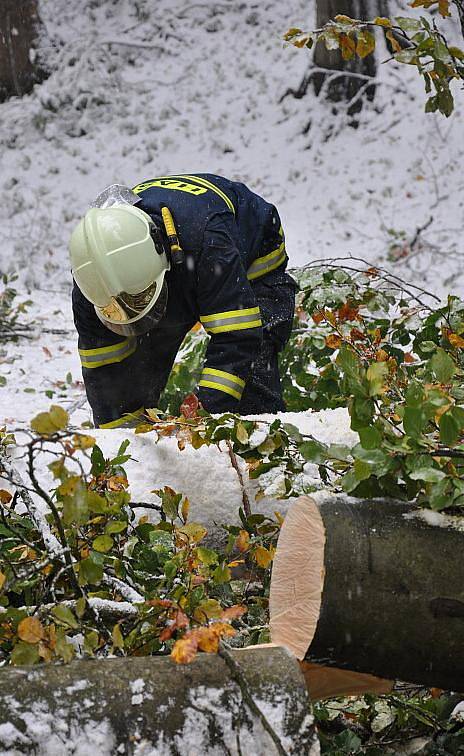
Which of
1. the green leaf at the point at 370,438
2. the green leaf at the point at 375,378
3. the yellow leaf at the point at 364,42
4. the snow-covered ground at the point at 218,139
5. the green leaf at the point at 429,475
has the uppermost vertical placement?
the yellow leaf at the point at 364,42

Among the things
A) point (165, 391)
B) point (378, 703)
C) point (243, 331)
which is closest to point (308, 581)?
point (378, 703)

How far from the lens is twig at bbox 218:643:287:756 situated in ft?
4.13

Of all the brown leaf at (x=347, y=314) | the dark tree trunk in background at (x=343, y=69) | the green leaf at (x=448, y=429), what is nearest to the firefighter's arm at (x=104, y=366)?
the brown leaf at (x=347, y=314)

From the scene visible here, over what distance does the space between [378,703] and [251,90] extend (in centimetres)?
893

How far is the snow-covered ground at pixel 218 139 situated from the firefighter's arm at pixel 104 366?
11.3 ft

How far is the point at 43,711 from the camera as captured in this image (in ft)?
3.95

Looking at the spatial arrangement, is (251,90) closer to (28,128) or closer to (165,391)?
(28,128)

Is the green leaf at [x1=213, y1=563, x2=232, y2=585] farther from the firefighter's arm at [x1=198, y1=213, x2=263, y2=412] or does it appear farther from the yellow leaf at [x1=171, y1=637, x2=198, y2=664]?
the firefighter's arm at [x1=198, y1=213, x2=263, y2=412]

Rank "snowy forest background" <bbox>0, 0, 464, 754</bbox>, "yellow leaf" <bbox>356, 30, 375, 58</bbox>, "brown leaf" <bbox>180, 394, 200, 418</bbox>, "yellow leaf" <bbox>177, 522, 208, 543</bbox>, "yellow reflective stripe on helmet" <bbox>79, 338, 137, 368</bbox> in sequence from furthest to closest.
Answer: "snowy forest background" <bbox>0, 0, 464, 754</bbox>, "yellow reflective stripe on helmet" <bbox>79, 338, 137, 368</bbox>, "yellow leaf" <bbox>356, 30, 375, 58</bbox>, "brown leaf" <bbox>180, 394, 200, 418</bbox>, "yellow leaf" <bbox>177, 522, 208, 543</bbox>

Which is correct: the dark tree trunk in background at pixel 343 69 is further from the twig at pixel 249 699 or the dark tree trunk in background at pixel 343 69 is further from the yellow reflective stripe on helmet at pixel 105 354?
the twig at pixel 249 699

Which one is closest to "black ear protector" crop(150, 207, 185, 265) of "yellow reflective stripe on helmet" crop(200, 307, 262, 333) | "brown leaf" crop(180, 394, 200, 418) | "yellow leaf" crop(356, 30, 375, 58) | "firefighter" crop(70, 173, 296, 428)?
"firefighter" crop(70, 173, 296, 428)

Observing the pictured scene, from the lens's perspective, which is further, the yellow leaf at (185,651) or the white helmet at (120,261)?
the white helmet at (120,261)

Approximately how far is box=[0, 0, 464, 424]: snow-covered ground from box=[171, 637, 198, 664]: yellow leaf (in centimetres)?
567

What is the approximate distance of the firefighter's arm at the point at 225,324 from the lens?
2.98 meters
